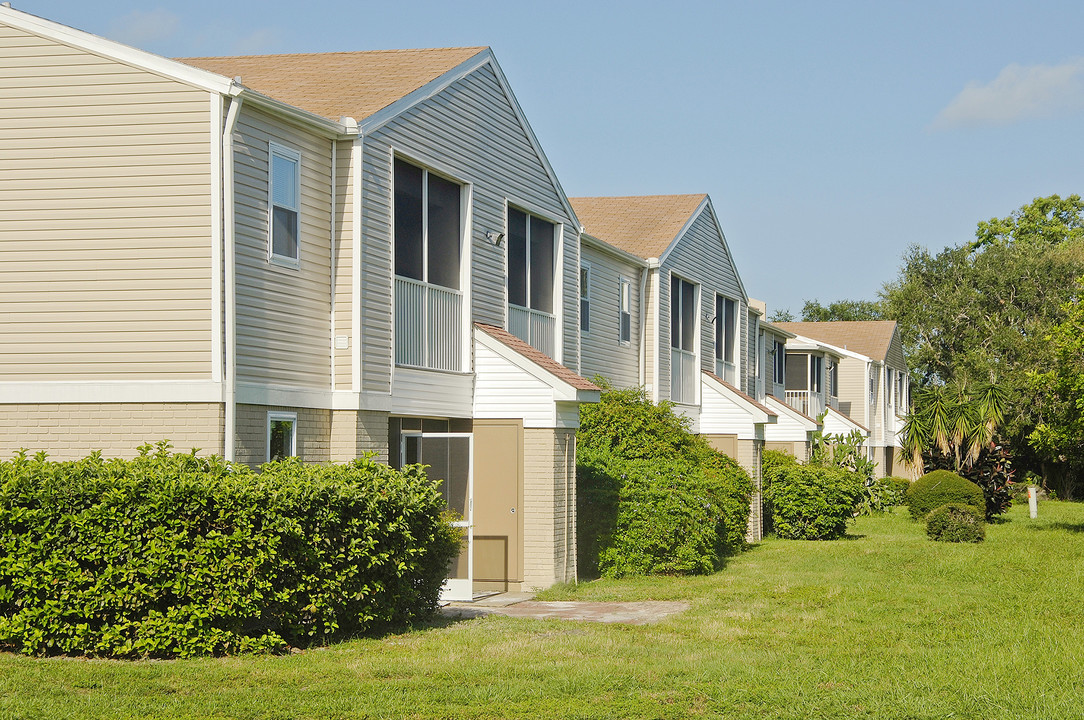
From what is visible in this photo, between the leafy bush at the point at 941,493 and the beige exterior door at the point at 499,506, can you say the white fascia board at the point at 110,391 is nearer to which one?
the beige exterior door at the point at 499,506

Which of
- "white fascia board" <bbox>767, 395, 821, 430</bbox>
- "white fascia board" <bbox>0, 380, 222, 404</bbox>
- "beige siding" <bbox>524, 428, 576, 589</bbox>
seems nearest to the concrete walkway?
"beige siding" <bbox>524, 428, 576, 589</bbox>

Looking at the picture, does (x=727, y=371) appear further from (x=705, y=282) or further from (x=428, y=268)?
(x=428, y=268)

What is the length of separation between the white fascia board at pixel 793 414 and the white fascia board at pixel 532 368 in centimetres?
1980

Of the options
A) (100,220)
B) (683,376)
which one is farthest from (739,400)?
(100,220)

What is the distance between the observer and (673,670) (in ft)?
33.2

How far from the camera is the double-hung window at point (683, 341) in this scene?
26.9m

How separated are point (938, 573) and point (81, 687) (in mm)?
13998

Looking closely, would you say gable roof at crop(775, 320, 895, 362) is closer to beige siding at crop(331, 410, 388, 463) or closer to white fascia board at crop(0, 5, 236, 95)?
beige siding at crop(331, 410, 388, 463)

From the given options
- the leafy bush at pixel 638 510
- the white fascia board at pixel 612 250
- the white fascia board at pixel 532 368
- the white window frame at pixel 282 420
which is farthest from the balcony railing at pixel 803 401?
the white window frame at pixel 282 420

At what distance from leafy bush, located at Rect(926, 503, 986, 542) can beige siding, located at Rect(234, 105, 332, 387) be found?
17.1m

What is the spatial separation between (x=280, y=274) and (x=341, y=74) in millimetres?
4708

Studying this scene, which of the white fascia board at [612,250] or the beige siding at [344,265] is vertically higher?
the white fascia board at [612,250]

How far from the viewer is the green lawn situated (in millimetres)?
8609

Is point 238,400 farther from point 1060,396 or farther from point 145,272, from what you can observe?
point 1060,396
